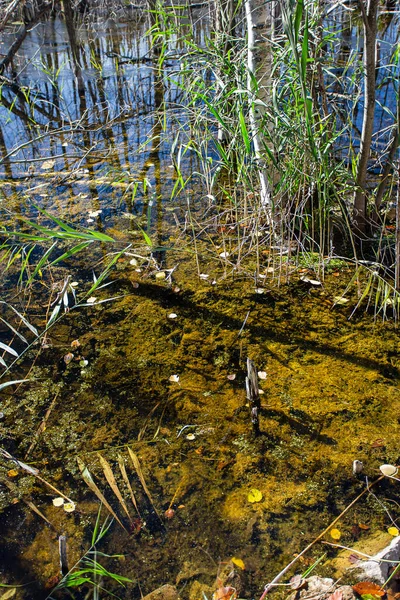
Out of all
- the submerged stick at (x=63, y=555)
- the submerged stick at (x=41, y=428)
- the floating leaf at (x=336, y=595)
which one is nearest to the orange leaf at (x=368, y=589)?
the floating leaf at (x=336, y=595)

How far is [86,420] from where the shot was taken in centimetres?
247

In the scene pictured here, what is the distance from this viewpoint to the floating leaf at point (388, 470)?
211 cm

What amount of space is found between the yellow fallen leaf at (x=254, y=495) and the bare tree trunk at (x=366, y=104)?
2.00 metres

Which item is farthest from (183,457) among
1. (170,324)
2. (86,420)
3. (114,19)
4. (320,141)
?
(114,19)

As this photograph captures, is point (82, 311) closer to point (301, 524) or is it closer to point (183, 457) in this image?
point (183, 457)

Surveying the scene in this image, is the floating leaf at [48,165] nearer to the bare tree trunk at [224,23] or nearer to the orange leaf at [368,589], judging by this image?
the bare tree trunk at [224,23]

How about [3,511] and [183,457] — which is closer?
[3,511]

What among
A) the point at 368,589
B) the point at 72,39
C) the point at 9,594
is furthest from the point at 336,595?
the point at 72,39

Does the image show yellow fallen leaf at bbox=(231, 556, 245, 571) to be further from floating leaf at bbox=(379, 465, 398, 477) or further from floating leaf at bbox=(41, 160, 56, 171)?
floating leaf at bbox=(41, 160, 56, 171)

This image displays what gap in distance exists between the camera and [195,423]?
2426 mm

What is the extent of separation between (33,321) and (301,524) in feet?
6.50

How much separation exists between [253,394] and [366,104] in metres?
1.91

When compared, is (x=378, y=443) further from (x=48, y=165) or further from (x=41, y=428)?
(x=48, y=165)

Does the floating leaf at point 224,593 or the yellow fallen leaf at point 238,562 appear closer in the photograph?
the floating leaf at point 224,593
